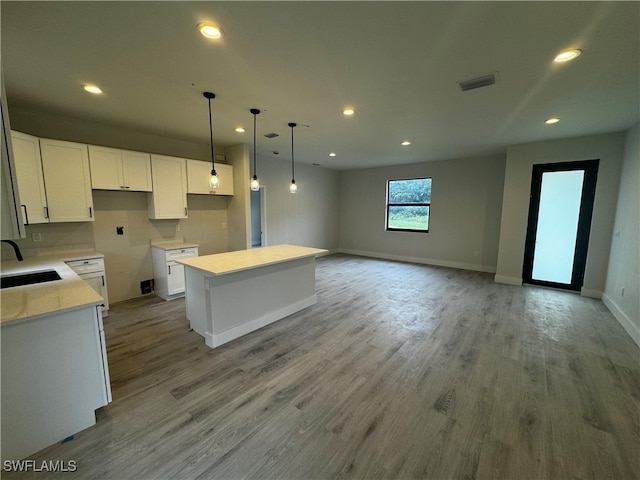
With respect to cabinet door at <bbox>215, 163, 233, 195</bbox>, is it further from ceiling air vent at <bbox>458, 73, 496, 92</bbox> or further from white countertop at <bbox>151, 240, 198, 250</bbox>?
ceiling air vent at <bbox>458, 73, 496, 92</bbox>

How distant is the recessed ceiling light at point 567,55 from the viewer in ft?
6.40

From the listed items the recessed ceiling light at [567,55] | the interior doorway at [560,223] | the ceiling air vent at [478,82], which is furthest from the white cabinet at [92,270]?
the interior doorway at [560,223]

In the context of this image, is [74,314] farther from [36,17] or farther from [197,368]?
[36,17]

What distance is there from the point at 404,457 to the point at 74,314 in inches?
91.2

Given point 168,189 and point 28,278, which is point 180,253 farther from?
point 28,278

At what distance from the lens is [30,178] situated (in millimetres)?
3018

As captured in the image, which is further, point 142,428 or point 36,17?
point 142,428

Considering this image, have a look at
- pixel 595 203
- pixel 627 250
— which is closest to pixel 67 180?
pixel 627 250

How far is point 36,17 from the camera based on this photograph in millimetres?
1658

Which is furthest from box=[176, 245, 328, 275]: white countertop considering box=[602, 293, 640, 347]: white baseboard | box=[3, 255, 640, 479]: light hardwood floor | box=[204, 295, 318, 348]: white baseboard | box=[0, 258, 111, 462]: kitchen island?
box=[602, 293, 640, 347]: white baseboard

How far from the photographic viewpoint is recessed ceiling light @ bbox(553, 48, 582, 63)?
6.40 ft

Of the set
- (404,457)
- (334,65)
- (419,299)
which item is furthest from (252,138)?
(404,457)

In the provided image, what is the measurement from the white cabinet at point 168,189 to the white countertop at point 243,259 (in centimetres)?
154

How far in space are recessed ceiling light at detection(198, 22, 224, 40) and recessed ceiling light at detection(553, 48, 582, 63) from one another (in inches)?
100.0
